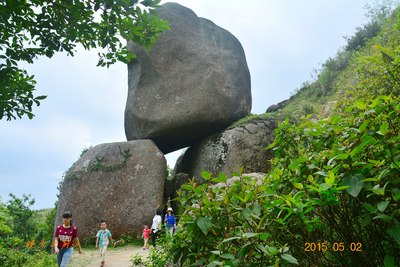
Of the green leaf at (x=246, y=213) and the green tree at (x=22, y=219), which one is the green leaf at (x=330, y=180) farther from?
the green tree at (x=22, y=219)

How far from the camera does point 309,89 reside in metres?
20.4

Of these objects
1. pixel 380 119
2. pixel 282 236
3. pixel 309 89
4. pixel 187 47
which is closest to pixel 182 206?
pixel 282 236

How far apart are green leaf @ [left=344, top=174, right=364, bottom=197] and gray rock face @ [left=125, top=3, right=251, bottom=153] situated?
12.2 meters

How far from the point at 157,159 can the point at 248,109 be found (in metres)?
4.85

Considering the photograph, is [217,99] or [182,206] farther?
[217,99]

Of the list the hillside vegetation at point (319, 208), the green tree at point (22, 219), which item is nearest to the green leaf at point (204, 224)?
the hillside vegetation at point (319, 208)

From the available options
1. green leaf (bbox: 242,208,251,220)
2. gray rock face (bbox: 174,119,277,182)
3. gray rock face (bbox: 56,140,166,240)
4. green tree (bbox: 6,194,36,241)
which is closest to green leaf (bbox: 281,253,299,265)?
green leaf (bbox: 242,208,251,220)

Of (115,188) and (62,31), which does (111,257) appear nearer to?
(115,188)

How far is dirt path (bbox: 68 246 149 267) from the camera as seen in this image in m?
8.91

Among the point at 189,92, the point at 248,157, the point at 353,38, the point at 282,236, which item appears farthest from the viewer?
the point at 353,38

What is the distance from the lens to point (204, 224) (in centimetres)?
180

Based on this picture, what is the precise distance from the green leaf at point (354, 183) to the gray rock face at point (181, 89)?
12.2 m

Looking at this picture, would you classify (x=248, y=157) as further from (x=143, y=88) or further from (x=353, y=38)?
(x=353, y=38)

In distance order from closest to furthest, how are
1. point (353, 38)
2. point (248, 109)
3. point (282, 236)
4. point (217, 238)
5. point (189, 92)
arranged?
point (217, 238) → point (282, 236) → point (189, 92) → point (248, 109) → point (353, 38)
